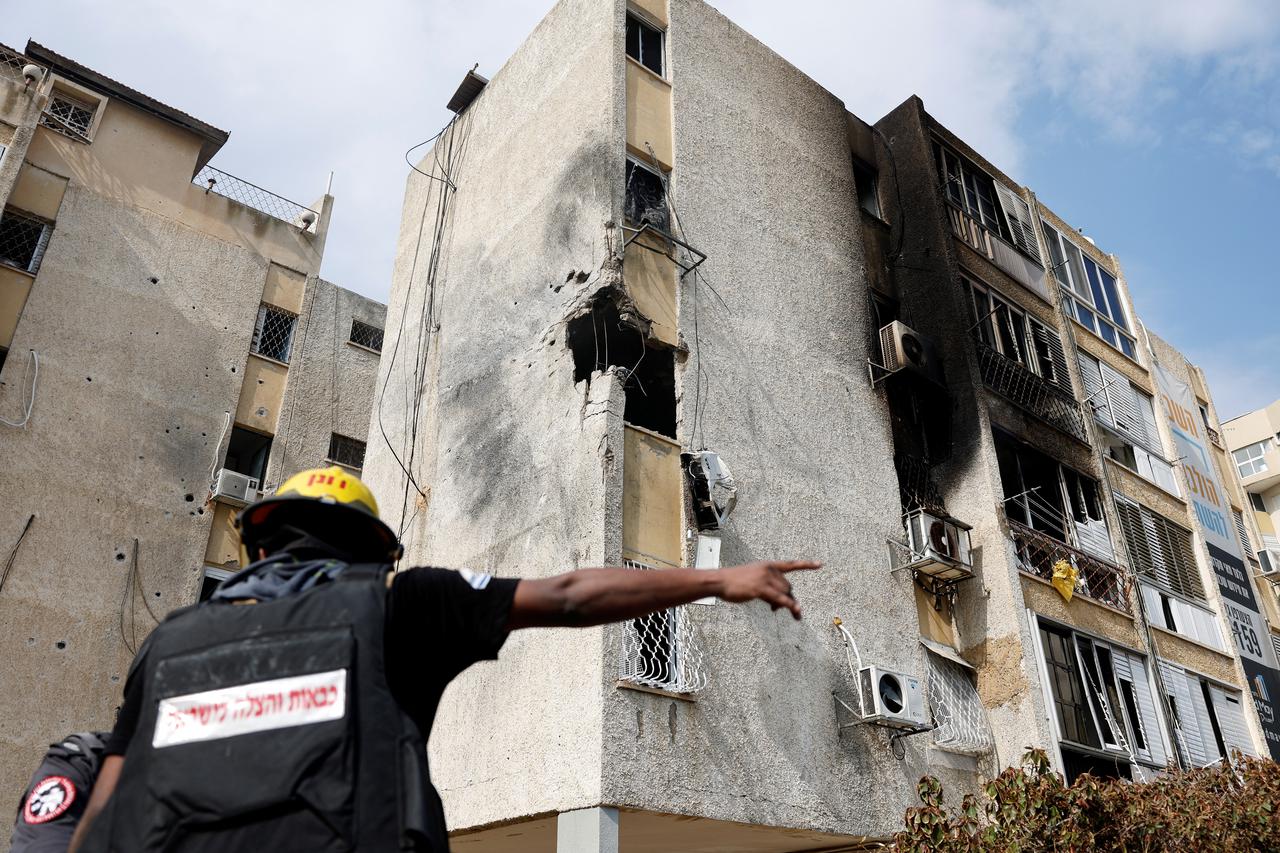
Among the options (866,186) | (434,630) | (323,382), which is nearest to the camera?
(434,630)

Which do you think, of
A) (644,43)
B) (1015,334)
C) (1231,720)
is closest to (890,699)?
(1015,334)

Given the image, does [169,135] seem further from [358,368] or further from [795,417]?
[795,417]

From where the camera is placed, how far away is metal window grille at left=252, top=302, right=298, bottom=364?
1875cm

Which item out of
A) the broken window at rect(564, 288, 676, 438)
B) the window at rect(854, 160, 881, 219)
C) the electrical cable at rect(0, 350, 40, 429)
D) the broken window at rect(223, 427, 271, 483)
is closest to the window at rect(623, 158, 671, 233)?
the broken window at rect(564, 288, 676, 438)

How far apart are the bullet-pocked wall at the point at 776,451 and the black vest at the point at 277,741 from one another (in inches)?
269

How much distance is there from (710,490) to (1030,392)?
23.8 ft

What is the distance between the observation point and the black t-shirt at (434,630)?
266 cm

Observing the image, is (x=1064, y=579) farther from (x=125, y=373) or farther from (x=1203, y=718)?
(x=125, y=373)

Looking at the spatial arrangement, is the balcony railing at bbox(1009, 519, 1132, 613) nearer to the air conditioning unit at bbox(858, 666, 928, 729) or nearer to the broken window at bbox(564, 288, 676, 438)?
the air conditioning unit at bbox(858, 666, 928, 729)

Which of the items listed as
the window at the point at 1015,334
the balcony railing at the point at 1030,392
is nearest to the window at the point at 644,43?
the window at the point at 1015,334

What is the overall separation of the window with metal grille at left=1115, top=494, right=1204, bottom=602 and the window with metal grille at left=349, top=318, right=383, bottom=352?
1286 cm

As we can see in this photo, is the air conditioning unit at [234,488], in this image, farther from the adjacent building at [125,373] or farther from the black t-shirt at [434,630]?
the black t-shirt at [434,630]

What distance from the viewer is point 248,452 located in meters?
18.5

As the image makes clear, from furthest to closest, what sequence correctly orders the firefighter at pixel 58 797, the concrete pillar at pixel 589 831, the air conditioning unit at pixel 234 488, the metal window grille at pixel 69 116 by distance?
the metal window grille at pixel 69 116, the air conditioning unit at pixel 234 488, the concrete pillar at pixel 589 831, the firefighter at pixel 58 797
